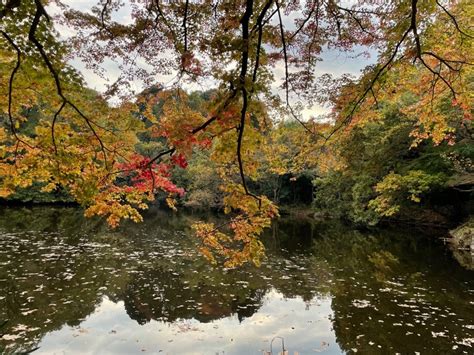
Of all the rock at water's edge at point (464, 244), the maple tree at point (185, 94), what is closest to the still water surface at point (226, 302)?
the rock at water's edge at point (464, 244)

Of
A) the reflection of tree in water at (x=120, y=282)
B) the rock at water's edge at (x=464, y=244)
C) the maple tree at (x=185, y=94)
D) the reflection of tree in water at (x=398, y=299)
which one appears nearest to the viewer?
the maple tree at (x=185, y=94)

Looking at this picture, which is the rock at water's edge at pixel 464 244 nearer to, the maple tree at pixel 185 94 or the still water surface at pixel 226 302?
the still water surface at pixel 226 302

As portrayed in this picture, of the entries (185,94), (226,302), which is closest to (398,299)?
(226,302)

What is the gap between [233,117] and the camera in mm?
3891

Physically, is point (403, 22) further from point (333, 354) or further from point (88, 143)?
point (333, 354)

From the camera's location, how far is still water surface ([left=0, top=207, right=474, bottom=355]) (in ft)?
23.2

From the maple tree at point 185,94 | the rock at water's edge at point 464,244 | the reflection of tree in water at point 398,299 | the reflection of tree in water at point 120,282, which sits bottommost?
the reflection of tree in water at point 120,282

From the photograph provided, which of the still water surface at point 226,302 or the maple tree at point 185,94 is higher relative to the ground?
the maple tree at point 185,94

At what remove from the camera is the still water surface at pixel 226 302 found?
23.2 ft

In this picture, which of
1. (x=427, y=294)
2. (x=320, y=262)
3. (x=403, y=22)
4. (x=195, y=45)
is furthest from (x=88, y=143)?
(x=320, y=262)

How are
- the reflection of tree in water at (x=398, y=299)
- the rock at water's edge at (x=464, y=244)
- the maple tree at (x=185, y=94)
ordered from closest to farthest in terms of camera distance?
the maple tree at (x=185, y=94)
the reflection of tree in water at (x=398, y=299)
the rock at water's edge at (x=464, y=244)

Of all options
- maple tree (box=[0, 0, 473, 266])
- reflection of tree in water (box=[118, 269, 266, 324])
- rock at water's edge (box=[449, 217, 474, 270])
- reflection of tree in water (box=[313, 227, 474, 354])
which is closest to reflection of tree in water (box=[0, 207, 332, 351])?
reflection of tree in water (box=[118, 269, 266, 324])

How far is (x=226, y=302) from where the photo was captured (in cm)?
925

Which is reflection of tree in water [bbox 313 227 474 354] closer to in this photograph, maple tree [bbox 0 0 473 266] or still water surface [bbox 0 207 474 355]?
still water surface [bbox 0 207 474 355]
